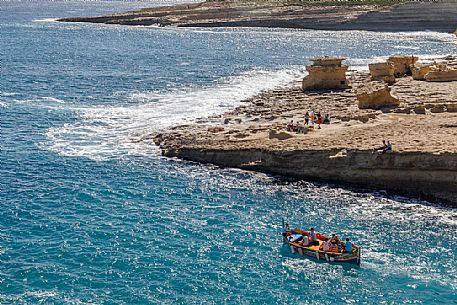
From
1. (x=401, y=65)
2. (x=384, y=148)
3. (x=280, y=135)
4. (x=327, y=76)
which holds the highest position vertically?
(x=327, y=76)

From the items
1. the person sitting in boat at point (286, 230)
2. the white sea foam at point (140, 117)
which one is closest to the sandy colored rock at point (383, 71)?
the white sea foam at point (140, 117)

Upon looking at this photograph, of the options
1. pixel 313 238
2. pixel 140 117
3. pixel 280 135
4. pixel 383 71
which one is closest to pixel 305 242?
pixel 313 238

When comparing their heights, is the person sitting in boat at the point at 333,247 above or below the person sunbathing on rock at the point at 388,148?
below

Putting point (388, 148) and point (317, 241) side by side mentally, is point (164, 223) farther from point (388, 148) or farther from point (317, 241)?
point (388, 148)

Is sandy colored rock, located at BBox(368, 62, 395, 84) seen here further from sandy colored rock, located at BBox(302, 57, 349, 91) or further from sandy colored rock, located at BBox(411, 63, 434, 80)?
sandy colored rock, located at BBox(302, 57, 349, 91)

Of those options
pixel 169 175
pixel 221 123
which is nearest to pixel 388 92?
pixel 221 123

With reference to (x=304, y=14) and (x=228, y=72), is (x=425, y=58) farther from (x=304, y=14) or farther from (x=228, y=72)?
(x=304, y=14)

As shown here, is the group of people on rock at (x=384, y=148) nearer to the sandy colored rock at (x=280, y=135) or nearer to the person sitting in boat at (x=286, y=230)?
the sandy colored rock at (x=280, y=135)
